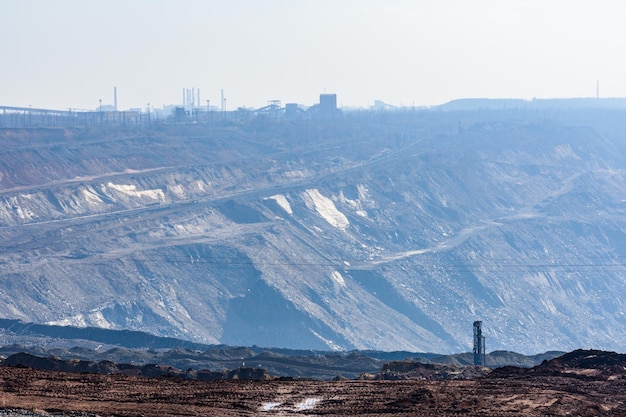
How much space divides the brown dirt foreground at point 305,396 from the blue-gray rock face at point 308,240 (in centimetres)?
4739

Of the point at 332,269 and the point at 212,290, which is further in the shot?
the point at 332,269

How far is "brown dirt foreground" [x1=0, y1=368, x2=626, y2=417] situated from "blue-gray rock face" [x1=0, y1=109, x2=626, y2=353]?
47.4 meters

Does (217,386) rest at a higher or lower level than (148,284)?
higher

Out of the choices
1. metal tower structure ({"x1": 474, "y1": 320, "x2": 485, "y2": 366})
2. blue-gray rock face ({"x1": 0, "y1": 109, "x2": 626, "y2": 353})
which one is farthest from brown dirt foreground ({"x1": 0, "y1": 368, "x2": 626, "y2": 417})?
blue-gray rock face ({"x1": 0, "y1": 109, "x2": 626, "y2": 353})

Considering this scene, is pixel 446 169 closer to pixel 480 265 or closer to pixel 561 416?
pixel 480 265

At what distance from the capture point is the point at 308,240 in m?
102

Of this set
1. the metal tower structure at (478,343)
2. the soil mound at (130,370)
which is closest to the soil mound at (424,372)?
the soil mound at (130,370)

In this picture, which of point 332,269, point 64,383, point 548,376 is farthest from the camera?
point 332,269

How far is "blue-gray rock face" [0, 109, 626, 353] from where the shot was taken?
81.9m

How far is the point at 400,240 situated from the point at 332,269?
2022 cm

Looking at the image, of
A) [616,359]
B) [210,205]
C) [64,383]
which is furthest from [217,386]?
[210,205]

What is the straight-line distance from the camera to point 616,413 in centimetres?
2291

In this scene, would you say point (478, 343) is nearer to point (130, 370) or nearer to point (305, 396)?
point (130, 370)

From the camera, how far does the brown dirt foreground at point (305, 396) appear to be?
74.1 feet
